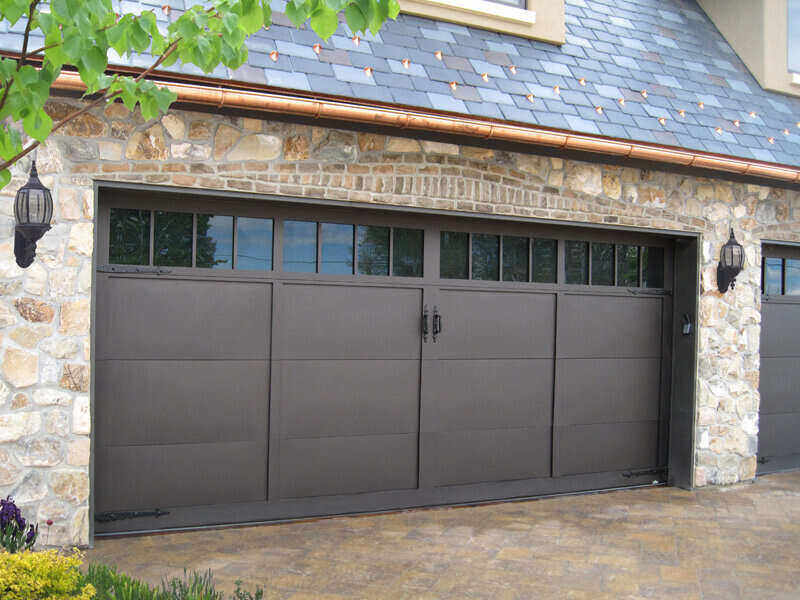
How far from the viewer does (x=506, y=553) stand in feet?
18.4

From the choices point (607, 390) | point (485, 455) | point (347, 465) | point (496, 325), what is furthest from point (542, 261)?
point (347, 465)

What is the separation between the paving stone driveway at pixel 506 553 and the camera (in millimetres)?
4926

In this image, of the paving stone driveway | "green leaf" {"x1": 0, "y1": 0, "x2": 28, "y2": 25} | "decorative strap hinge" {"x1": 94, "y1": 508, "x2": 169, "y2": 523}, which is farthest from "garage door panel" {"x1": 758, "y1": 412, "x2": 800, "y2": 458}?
"green leaf" {"x1": 0, "y1": 0, "x2": 28, "y2": 25}

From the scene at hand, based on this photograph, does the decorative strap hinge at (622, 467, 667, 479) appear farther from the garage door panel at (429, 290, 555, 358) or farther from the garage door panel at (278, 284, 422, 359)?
the garage door panel at (278, 284, 422, 359)

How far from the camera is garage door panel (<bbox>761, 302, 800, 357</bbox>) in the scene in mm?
8477

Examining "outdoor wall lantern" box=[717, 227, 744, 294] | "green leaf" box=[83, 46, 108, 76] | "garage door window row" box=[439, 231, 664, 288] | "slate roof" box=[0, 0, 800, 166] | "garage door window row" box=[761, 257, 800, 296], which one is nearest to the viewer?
"green leaf" box=[83, 46, 108, 76]

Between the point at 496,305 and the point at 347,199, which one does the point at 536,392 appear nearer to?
the point at 496,305

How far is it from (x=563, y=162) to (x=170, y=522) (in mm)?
4418

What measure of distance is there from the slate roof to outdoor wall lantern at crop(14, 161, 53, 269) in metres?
0.88

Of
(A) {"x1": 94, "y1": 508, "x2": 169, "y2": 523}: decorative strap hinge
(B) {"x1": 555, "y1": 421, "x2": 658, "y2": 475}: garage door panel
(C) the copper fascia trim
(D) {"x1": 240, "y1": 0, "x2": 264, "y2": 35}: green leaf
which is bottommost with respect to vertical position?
(A) {"x1": 94, "y1": 508, "x2": 169, "y2": 523}: decorative strap hinge

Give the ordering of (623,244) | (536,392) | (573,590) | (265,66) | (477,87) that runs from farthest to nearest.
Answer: (623,244) → (536,392) → (477,87) → (265,66) → (573,590)

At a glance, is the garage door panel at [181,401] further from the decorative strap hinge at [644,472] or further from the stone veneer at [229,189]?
the decorative strap hinge at [644,472]

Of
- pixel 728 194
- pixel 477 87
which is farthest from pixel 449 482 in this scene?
pixel 728 194

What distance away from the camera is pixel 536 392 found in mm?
7250
